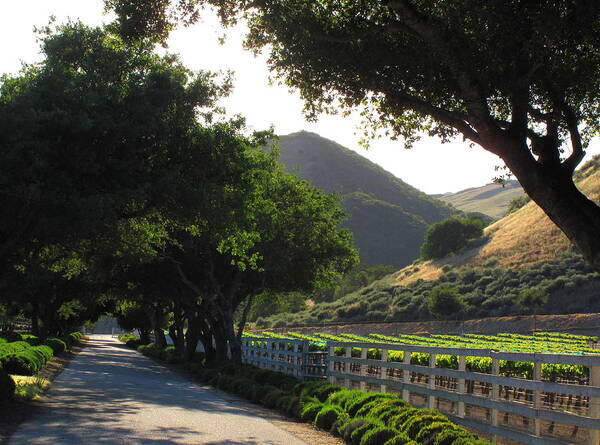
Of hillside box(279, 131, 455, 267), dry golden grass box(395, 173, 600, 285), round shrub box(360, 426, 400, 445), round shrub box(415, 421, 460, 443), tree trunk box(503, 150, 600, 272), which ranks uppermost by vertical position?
hillside box(279, 131, 455, 267)

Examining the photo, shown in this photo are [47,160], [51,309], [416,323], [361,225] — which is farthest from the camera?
[361,225]

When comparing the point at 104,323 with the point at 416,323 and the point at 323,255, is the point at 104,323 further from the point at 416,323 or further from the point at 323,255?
the point at 323,255

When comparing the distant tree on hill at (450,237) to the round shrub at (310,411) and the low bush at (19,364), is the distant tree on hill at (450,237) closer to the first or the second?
the low bush at (19,364)

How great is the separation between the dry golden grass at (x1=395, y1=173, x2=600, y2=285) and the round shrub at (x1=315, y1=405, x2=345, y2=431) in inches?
2573

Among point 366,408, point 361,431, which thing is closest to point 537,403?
point 361,431

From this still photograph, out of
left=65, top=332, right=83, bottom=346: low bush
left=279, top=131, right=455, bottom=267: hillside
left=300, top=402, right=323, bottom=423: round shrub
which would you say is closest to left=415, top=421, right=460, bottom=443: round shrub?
left=300, top=402, right=323, bottom=423: round shrub

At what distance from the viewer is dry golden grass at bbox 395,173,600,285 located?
256ft

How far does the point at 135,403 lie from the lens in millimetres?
14852

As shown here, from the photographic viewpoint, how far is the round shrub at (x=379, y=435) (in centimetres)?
927

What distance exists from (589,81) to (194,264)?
64.1 feet

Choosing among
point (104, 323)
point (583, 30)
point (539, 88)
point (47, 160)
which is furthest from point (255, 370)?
point (104, 323)

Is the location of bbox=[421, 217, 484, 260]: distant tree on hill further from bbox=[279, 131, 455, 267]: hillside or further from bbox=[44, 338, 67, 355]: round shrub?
bbox=[44, 338, 67, 355]: round shrub

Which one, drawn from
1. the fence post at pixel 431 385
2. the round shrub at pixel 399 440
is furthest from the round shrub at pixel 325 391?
the round shrub at pixel 399 440

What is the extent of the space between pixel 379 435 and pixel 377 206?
14717 cm
